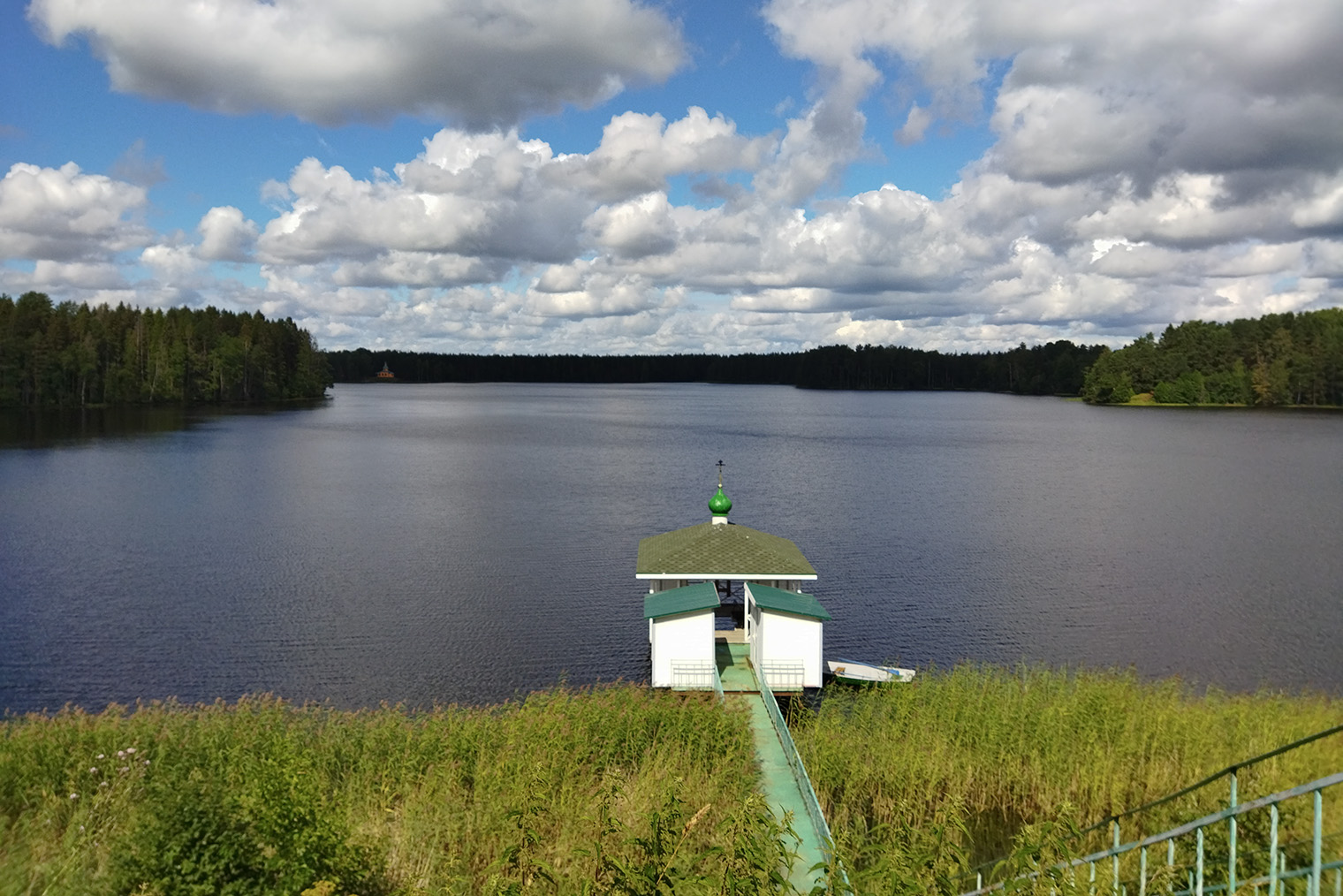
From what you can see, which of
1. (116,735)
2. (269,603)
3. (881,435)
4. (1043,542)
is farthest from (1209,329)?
(116,735)

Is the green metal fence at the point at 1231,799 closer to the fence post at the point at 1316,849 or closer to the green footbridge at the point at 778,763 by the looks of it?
the fence post at the point at 1316,849

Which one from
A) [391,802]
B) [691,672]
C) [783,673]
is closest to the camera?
[391,802]

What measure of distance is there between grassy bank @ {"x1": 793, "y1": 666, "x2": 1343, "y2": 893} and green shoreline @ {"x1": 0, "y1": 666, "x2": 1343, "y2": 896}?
0.05 meters

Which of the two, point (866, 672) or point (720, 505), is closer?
point (866, 672)

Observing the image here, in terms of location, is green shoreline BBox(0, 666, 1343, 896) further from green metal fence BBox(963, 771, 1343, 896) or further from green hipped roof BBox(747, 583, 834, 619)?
green hipped roof BBox(747, 583, 834, 619)

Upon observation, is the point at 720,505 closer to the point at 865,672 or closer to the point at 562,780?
the point at 865,672

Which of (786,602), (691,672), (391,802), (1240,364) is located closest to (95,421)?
(691,672)

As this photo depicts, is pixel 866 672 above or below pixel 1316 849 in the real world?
below

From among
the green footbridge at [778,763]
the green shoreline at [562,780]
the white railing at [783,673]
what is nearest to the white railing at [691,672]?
the green footbridge at [778,763]

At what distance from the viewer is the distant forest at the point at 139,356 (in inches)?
4262

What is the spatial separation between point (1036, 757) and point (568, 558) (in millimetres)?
25630

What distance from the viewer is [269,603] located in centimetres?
3238

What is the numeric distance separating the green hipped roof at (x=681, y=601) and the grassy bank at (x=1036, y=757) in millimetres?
3740

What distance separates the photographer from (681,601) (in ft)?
70.5
